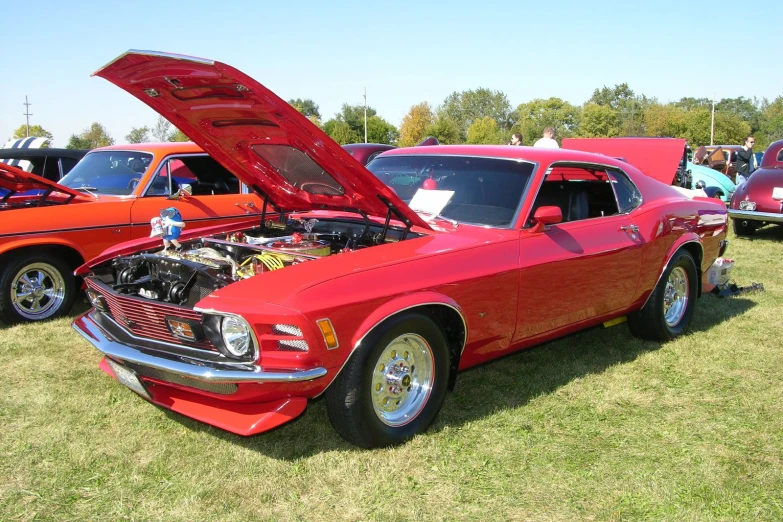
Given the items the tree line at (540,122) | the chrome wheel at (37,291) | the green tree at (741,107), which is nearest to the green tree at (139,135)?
the tree line at (540,122)

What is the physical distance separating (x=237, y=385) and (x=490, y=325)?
A: 57.2 inches

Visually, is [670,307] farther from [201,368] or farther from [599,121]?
[599,121]

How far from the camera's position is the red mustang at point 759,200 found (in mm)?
10289

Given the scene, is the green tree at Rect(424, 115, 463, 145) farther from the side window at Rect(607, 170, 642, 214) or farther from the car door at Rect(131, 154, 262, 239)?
the side window at Rect(607, 170, 642, 214)

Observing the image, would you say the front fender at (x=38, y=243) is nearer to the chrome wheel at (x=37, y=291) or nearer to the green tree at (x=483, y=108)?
the chrome wheel at (x=37, y=291)

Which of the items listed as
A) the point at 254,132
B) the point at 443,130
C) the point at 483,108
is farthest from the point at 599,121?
the point at 254,132

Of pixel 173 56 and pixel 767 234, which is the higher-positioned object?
pixel 173 56

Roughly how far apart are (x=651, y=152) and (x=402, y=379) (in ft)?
25.7

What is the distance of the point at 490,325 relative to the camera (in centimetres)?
361

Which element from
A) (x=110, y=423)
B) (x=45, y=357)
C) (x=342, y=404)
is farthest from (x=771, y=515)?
(x=45, y=357)

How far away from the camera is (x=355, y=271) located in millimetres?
3047

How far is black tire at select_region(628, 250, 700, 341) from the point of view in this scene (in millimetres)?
4980

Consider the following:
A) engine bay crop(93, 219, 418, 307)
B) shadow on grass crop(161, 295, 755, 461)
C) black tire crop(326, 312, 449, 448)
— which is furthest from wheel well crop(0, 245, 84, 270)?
black tire crop(326, 312, 449, 448)

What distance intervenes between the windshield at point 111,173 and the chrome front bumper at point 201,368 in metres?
3.37
